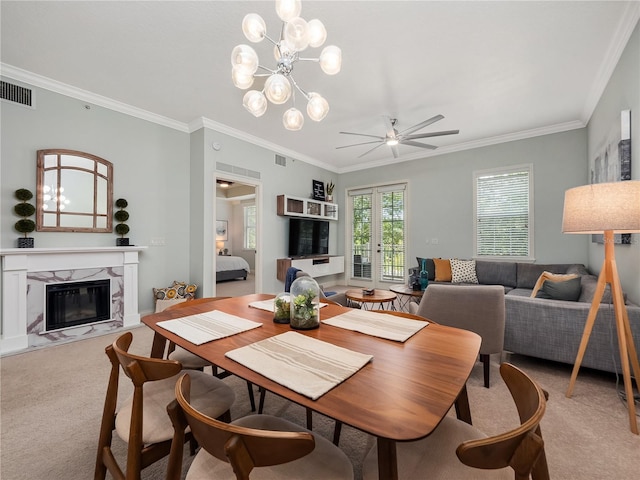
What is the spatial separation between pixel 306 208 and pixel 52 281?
13.1 feet

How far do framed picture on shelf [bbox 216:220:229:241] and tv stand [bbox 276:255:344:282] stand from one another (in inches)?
185

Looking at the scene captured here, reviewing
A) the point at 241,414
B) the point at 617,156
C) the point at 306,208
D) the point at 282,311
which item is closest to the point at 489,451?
the point at 282,311

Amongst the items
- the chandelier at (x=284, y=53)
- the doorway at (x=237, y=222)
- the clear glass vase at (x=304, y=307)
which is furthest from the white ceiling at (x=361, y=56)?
the doorway at (x=237, y=222)

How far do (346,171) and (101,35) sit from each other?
5131mm

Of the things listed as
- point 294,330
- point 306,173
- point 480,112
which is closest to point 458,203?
point 480,112

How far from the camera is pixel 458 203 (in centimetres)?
539

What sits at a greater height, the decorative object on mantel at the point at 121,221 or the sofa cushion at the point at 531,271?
the decorative object on mantel at the point at 121,221

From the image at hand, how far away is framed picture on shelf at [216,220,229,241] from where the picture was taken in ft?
31.1

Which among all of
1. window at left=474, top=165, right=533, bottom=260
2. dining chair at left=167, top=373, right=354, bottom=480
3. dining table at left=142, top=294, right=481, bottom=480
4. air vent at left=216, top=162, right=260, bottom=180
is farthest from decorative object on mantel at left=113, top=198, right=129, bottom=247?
window at left=474, top=165, right=533, bottom=260

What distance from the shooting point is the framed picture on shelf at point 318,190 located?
20.6 ft

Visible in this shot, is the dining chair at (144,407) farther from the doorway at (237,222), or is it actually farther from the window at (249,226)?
the window at (249,226)

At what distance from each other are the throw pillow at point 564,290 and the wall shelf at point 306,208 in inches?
159

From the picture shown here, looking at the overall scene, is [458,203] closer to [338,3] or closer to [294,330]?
[338,3]

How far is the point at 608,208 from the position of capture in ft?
5.89
